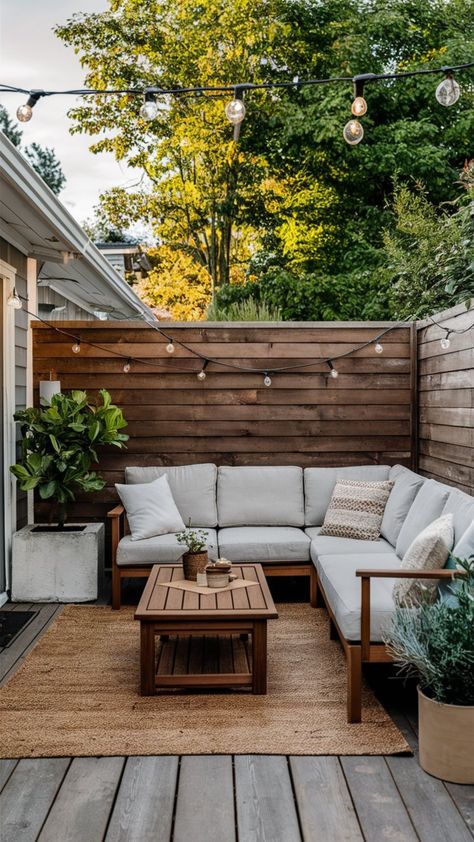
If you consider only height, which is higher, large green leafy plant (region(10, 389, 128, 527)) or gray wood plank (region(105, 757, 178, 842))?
large green leafy plant (region(10, 389, 128, 527))

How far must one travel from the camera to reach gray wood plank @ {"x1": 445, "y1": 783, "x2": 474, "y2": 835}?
2461 millimetres

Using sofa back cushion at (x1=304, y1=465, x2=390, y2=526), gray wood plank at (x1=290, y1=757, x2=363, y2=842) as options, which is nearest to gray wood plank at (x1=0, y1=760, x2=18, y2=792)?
gray wood plank at (x1=290, y1=757, x2=363, y2=842)

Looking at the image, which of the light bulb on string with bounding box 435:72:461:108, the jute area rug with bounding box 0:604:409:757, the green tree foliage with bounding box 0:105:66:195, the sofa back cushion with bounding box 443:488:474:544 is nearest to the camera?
the light bulb on string with bounding box 435:72:461:108

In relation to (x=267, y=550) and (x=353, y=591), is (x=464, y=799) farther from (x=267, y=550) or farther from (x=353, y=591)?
(x=267, y=550)

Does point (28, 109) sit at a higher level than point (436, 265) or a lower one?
higher

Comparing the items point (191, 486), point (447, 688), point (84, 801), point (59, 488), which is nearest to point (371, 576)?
point (447, 688)

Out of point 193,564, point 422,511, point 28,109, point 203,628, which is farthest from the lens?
point 422,511

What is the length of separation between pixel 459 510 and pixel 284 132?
8.11 meters

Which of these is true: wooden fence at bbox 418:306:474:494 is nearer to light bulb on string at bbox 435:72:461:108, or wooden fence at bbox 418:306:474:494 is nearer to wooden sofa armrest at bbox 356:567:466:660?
wooden sofa armrest at bbox 356:567:466:660

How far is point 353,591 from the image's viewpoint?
3.66 meters

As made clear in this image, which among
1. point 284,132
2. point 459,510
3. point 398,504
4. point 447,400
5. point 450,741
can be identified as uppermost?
point 284,132

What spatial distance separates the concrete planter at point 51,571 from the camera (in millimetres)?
5195

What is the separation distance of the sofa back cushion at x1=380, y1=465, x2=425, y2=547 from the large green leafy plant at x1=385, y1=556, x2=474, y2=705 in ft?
5.93

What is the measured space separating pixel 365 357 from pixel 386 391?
309 mm
